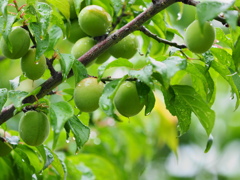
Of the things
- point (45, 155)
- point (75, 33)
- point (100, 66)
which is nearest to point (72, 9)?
point (75, 33)

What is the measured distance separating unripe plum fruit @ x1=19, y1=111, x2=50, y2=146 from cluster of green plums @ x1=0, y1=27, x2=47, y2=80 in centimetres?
11

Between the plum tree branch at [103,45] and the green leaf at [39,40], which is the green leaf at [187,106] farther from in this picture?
the green leaf at [39,40]

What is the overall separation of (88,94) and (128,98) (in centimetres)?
10

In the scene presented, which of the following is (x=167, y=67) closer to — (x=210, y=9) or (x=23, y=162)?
(x=210, y=9)

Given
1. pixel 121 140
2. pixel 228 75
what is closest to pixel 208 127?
pixel 228 75

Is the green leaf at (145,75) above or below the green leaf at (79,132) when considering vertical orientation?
above

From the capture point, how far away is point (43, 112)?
1126 millimetres

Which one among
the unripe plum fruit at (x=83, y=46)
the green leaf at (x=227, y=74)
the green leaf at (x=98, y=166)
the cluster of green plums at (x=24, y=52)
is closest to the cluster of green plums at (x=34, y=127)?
the cluster of green plums at (x=24, y=52)

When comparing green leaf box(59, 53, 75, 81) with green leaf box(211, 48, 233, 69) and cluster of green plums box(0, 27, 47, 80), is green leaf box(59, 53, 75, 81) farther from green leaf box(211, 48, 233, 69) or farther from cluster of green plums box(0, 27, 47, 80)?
green leaf box(211, 48, 233, 69)

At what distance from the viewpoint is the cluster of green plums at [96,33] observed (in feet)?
4.08

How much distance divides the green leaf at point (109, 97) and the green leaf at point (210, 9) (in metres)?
0.21

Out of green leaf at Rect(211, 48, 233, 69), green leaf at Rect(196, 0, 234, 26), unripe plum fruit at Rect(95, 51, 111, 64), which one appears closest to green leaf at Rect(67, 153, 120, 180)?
unripe plum fruit at Rect(95, 51, 111, 64)

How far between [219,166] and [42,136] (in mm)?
3787

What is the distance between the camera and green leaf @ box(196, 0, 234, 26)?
0.90 meters
